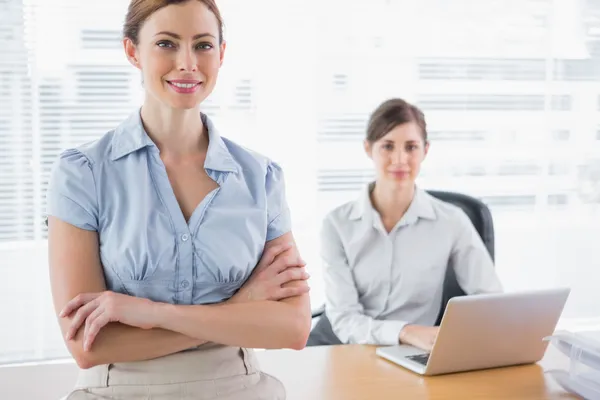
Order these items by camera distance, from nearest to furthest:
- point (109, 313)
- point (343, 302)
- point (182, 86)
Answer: point (109, 313), point (182, 86), point (343, 302)

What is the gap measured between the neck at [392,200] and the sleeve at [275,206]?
40.9 inches

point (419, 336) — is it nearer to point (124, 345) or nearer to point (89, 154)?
point (124, 345)

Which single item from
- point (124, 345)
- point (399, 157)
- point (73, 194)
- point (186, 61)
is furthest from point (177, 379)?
point (399, 157)

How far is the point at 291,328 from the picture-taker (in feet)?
6.00

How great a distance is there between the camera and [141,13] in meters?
1.78

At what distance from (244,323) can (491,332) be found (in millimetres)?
704

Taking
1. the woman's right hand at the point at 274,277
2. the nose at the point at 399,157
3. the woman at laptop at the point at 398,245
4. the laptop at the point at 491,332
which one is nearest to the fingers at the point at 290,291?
the woman's right hand at the point at 274,277

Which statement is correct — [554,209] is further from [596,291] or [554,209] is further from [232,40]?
[232,40]

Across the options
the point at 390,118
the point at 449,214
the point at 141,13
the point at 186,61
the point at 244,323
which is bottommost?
the point at 244,323

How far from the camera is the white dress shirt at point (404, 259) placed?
283cm

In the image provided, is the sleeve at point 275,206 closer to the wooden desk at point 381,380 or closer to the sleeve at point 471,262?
the wooden desk at point 381,380

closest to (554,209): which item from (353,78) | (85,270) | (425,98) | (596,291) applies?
(596,291)

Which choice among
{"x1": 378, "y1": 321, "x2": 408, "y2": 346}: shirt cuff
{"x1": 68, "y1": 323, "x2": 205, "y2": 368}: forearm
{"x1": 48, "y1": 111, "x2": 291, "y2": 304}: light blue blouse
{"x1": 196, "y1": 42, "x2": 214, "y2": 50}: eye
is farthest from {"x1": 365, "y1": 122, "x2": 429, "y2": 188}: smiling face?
{"x1": 68, "y1": 323, "x2": 205, "y2": 368}: forearm

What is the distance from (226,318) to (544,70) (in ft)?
12.1
